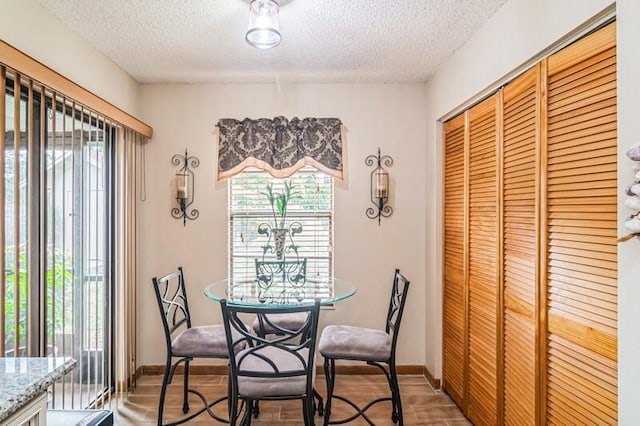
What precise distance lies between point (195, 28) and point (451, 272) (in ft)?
8.17

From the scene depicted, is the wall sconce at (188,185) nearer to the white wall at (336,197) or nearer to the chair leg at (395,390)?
the white wall at (336,197)

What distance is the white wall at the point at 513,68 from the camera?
1262 mm

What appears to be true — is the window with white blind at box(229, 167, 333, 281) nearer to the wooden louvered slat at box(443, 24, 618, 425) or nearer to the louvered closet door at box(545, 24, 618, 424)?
the wooden louvered slat at box(443, 24, 618, 425)

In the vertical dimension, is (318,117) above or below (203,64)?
below

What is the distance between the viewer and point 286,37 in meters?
2.58

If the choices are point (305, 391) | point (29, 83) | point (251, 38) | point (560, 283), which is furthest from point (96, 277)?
point (560, 283)

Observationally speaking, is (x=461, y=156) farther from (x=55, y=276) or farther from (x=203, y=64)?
(x=55, y=276)

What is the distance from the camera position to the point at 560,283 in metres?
1.72

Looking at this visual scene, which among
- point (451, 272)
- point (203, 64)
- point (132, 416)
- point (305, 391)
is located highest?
point (203, 64)

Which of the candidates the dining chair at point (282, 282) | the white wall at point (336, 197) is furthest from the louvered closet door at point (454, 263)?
the dining chair at point (282, 282)

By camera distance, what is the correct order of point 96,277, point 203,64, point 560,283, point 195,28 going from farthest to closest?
1. point 203,64
2. point 96,277
3. point 195,28
4. point 560,283

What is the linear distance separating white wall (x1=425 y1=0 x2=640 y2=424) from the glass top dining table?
1.01 meters

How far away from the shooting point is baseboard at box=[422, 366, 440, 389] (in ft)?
10.6

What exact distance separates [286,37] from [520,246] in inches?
74.8
